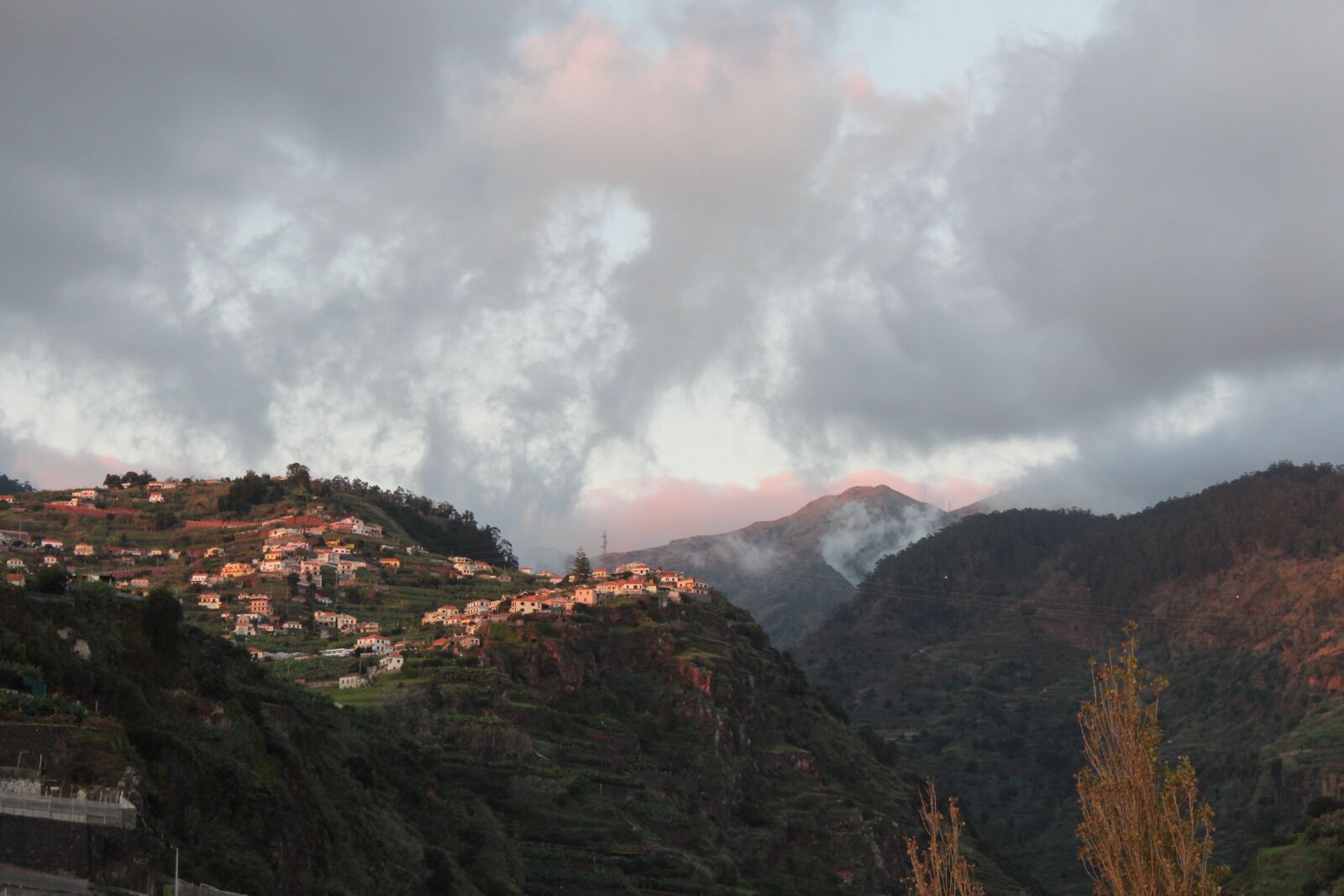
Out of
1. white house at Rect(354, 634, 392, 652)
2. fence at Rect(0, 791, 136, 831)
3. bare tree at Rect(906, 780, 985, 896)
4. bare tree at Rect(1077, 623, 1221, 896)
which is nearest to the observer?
bare tree at Rect(1077, 623, 1221, 896)

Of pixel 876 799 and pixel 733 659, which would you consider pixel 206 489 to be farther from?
pixel 876 799

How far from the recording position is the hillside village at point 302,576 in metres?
88.7

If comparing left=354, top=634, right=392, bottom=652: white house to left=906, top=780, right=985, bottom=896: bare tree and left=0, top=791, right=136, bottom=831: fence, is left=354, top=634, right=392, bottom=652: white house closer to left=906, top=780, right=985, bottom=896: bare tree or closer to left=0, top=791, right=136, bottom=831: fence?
left=0, top=791, right=136, bottom=831: fence

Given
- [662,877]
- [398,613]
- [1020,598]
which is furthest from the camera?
[1020,598]

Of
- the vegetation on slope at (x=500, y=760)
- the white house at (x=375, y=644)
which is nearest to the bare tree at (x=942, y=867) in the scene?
the vegetation on slope at (x=500, y=760)

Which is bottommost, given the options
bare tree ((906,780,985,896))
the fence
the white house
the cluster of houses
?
bare tree ((906,780,985,896))

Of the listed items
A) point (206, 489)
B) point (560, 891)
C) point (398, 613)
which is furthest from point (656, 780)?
point (206, 489)

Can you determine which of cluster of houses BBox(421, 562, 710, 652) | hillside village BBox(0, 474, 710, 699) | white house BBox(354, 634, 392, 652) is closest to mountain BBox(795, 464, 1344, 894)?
cluster of houses BBox(421, 562, 710, 652)

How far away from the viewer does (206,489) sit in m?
137

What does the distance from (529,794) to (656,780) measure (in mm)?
10321

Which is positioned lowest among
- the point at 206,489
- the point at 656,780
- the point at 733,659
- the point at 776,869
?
the point at 776,869

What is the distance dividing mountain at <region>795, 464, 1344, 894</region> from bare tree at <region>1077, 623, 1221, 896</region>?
74738 millimetres

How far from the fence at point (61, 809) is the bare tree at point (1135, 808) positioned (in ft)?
51.6

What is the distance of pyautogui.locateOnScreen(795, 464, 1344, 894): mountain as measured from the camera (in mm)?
118375
